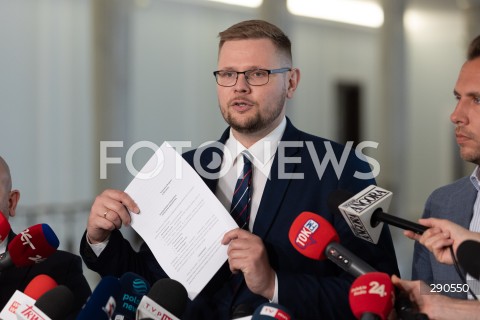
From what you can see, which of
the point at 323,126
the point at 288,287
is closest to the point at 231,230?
the point at 288,287

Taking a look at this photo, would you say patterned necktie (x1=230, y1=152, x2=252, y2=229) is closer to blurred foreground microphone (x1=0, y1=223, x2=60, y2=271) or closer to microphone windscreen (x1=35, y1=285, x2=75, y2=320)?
blurred foreground microphone (x1=0, y1=223, x2=60, y2=271)

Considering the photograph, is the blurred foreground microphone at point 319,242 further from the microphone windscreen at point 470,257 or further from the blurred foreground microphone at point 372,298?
the microphone windscreen at point 470,257

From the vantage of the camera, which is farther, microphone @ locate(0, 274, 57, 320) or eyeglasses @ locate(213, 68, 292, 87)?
eyeglasses @ locate(213, 68, 292, 87)

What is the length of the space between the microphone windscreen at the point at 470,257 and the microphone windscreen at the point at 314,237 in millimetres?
350

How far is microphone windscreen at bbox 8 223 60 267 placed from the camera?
195 cm

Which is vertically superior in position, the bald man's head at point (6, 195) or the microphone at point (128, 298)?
the bald man's head at point (6, 195)

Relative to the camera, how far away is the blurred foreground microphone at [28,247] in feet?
6.41

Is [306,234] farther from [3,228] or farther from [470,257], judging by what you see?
[3,228]

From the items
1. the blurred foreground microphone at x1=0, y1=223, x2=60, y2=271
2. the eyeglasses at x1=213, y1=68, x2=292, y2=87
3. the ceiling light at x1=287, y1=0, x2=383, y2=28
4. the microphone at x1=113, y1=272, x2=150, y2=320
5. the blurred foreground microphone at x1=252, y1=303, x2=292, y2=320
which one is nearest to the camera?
the blurred foreground microphone at x1=252, y1=303, x2=292, y2=320

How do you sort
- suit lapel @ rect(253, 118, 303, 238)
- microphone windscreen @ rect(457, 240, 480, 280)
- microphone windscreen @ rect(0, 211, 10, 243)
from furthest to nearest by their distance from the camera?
suit lapel @ rect(253, 118, 303, 238)
microphone windscreen @ rect(0, 211, 10, 243)
microphone windscreen @ rect(457, 240, 480, 280)

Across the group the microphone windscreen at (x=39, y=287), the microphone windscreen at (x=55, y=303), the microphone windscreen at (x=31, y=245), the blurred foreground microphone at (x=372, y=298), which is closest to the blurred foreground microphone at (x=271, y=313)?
the blurred foreground microphone at (x=372, y=298)

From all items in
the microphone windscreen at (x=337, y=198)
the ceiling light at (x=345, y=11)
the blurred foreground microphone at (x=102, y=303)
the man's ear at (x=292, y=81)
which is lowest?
the blurred foreground microphone at (x=102, y=303)

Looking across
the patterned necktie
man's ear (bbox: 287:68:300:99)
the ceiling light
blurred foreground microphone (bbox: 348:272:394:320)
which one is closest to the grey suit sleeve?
the patterned necktie

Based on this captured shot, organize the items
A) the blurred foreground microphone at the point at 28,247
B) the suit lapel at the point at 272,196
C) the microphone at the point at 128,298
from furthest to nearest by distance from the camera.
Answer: the suit lapel at the point at 272,196, the blurred foreground microphone at the point at 28,247, the microphone at the point at 128,298
